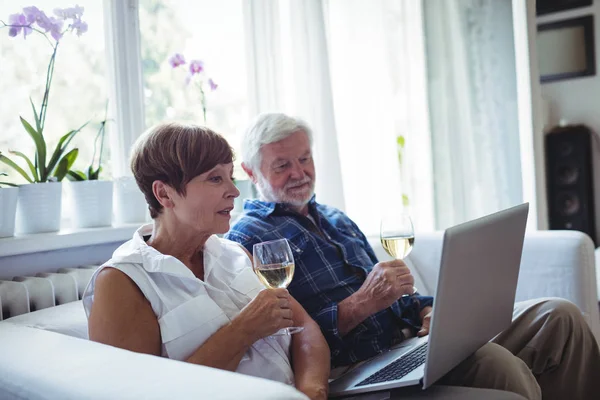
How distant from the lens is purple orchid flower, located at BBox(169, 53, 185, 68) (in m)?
2.47

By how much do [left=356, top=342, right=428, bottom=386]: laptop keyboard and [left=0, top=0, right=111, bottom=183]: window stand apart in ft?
4.52

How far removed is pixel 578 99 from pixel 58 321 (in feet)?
15.2

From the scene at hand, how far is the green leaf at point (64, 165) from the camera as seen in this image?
1.99 metres

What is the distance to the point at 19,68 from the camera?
2.10 meters

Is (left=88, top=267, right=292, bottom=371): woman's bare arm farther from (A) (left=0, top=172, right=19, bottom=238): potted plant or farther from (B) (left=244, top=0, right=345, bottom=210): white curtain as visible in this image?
(B) (left=244, top=0, right=345, bottom=210): white curtain

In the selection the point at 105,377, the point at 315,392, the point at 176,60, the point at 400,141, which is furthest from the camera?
the point at 400,141

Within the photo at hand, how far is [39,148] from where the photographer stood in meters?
1.93

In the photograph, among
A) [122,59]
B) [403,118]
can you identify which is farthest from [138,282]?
[403,118]

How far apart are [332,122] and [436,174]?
1167 mm

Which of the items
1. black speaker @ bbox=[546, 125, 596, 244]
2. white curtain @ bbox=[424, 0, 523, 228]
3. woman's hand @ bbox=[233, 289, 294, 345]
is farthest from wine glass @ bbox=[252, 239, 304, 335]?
black speaker @ bbox=[546, 125, 596, 244]

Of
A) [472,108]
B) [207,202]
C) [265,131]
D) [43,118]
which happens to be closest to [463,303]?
[207,202]

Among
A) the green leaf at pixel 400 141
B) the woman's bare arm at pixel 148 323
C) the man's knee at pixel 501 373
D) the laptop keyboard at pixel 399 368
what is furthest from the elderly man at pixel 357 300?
the green leaf at pixel 400 141

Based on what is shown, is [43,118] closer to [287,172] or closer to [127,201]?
[127,201]

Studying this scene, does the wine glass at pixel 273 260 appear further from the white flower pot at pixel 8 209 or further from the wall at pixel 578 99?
the wall at pixel 578 99
